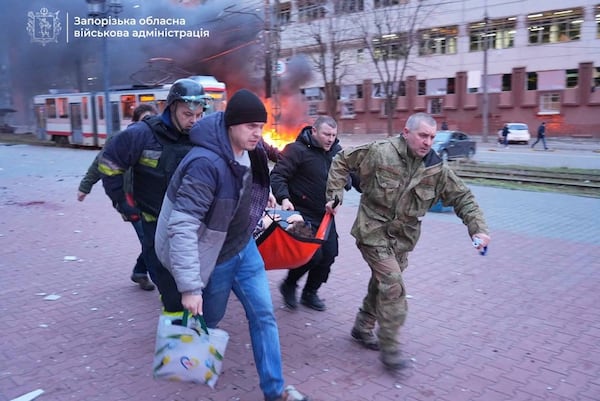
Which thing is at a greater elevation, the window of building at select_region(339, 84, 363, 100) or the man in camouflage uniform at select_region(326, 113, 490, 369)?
the window of building at select_region(339, 84, 363, 100)

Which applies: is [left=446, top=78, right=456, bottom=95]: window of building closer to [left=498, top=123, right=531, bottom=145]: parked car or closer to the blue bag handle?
[left=498, top=123, right=531, bottom=145]: parked car

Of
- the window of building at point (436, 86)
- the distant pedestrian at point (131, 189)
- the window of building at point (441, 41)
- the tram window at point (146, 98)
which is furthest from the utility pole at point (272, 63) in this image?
the window of building at point (436, 86)

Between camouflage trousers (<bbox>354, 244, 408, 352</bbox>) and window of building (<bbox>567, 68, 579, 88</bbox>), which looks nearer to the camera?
camouflage trousers (<bbox>354, 244, 408, 352</bbox>)

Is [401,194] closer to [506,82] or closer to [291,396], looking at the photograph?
[291,396]

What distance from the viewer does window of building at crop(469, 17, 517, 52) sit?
3684 centimetres

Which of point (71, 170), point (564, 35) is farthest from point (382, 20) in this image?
point (71, 170)

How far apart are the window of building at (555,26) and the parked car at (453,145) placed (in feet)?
59.7

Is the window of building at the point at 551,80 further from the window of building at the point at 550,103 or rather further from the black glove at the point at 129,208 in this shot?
the black glove at the point at 129,208

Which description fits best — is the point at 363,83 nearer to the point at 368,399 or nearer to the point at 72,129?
the point at 72,129

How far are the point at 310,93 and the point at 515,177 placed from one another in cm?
3486

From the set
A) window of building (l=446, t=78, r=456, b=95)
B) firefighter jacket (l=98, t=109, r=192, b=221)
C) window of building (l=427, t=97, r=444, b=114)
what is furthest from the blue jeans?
window of building (l=427, t=97, r=444, b=114)

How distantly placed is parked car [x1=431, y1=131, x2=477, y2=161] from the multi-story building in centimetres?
833

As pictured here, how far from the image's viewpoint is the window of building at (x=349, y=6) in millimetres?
25484

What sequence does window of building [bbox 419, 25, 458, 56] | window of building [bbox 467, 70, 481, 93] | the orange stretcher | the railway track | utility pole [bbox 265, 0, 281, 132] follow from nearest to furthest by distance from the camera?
1. the orange stretcher
2. the railway track
3. utility pole [bbox 265, 0, 281, 132]
4. window of building [bbox 467, 70, 481, 93]
5. window of building [bbox 419, 25, 458, 56]
